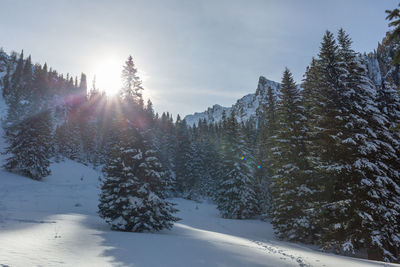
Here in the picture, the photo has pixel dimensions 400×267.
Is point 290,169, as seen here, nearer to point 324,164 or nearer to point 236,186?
point 324,164

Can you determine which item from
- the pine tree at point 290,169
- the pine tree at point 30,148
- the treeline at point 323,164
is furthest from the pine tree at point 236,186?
the pine tree at point 30,148

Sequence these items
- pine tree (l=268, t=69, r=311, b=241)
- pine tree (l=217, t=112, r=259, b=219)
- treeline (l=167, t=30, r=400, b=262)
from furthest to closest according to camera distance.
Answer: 1. pine tree (l=217, t=112, r=259, b=219)
2. pine tree (l=268, t=69, r=311, b=241)
3. treeline (l=167, t=30, r=400, b=262)

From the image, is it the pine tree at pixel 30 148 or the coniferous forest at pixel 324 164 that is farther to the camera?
the pine tree at pixel 30 148

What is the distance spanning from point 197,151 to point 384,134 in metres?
41.1

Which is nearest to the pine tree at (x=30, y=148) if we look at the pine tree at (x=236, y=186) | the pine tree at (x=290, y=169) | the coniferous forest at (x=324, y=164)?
the coniferous forest at (x=324, y=164)

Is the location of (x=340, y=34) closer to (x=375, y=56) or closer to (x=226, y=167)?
(x=226, y=167)

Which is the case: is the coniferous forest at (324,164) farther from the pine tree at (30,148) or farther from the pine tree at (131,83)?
the pine tree at (30,148)

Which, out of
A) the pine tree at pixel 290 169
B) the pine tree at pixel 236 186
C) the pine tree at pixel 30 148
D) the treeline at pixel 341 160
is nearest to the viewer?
the treeline at pixel 341 160

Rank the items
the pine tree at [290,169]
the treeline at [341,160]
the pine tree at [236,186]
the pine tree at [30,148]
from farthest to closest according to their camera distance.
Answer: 1. the pine tree at [236,186]
2. the pine tree at [30,148]
3. the pine tree at [290,169]
4. the treeline at [341,160]

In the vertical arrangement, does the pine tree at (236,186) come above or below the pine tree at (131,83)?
below

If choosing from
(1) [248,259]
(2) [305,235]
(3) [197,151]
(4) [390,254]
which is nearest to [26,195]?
(1) [248,259]

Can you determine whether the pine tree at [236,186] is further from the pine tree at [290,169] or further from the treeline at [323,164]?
the treeline at [323,164]

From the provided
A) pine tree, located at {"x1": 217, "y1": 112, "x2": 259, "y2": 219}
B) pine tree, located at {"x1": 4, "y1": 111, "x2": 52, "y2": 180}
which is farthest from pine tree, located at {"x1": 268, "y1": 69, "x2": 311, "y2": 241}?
pine tree, located at {"x1": 4, "y1": 111, "x2": 52, "y2": 180}

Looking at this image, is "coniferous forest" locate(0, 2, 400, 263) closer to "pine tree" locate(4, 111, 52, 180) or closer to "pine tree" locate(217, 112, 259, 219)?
"pine tree" locate(217, 112, 259, 219)
